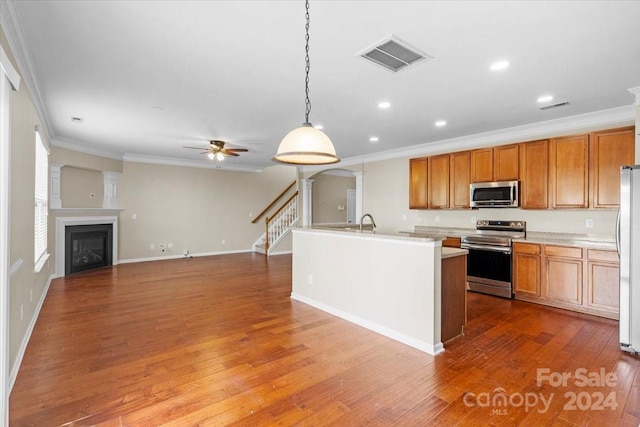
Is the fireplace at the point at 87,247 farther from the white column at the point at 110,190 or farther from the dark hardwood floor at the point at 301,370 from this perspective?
the dark hardwood floor at the point at 301,370

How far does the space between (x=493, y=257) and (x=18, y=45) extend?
19.5 ft

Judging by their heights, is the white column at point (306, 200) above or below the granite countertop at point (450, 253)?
above

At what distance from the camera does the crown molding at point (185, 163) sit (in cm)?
774

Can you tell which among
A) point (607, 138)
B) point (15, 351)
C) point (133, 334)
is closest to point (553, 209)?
point (607, 138)

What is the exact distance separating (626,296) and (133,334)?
501 centimetres

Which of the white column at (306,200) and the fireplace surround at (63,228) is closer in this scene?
the fireplace surround at (63,228)

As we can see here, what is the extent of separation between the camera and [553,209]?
4645 mm

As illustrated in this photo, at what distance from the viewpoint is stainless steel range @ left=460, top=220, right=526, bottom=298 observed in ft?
15.7

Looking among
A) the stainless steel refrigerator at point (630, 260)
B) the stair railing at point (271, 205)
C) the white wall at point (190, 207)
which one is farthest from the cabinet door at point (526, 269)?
the stair railing at point (271, 205)

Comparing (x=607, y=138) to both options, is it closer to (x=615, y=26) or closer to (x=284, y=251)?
(x=615, y=26)

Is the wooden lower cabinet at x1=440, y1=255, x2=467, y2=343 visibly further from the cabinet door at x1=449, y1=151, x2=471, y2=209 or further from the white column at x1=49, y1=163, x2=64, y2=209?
the white column at x1=49, y1=163, x2=64, y2=209

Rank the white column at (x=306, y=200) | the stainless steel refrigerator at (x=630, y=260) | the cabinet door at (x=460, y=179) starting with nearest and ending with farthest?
the stainless steel refrigerator at (x=630, y=260)
the cabinet door at (x=460, y=179)
the white column at (x=306, y=200)

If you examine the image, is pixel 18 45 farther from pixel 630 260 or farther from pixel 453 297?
pixel 630 260

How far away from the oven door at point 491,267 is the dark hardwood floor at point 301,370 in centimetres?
47
